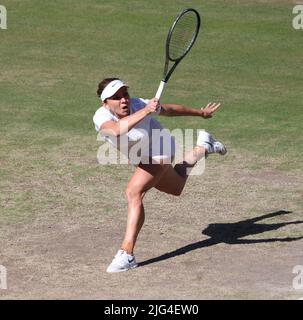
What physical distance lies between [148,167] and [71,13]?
49.1ft

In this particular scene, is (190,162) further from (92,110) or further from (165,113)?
(92,110)

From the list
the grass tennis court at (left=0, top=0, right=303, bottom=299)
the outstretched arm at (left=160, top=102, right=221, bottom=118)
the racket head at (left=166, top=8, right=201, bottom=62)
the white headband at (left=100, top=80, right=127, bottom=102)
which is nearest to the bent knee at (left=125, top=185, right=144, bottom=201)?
the grass tennis court at (left=0, top=0, right=303, bottom=299)

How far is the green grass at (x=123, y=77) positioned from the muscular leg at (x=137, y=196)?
2.01 meters

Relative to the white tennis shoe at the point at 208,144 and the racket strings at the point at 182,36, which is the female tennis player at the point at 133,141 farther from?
the white tennis shoe at the point at 208,144

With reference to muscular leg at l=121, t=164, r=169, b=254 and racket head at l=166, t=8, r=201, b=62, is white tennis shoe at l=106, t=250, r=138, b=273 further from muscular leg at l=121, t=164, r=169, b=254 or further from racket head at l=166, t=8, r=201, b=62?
racket head at l=166, t=8, r=201, b=62

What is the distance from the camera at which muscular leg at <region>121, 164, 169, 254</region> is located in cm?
976

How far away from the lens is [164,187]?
10.5 metres

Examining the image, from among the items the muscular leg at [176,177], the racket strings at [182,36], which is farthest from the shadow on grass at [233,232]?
the racket strings at [182,36]

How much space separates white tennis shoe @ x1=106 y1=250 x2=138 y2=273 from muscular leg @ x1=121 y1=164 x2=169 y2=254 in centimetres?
6

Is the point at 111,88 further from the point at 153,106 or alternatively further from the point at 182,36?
the point at 182,36

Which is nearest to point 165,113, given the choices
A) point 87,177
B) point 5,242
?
point 5,242

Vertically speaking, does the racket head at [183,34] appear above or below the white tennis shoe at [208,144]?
above

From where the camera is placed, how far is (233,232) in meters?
11.0

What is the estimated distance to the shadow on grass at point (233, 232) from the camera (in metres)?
10.4
